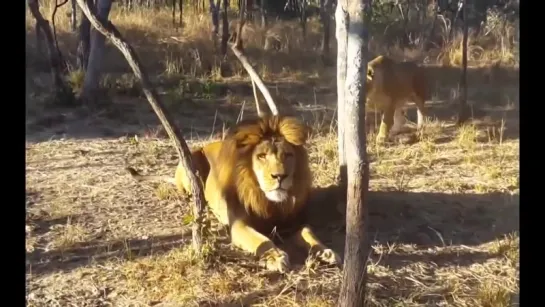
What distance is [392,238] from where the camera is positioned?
15.9ft

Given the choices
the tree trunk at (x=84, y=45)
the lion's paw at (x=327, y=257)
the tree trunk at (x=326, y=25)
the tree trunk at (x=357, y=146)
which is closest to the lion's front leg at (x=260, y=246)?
the lion's paw at (x=327, y=257)

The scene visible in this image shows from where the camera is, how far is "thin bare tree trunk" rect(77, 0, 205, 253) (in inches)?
167

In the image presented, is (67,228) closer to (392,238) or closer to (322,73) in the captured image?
(392,238)

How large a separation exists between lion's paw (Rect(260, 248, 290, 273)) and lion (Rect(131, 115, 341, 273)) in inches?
0.5

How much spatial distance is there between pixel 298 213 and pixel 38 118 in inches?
170

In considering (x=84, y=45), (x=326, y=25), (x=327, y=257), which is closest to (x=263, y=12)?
(x=326, y=25)

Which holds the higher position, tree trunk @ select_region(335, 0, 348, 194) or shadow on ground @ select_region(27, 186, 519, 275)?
tree trunk @ select_region(335, 0, 348, 194)

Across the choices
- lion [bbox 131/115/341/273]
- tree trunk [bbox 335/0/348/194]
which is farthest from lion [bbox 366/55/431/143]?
lion [bbox 131/115/341/273]

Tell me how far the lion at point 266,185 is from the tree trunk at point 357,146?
802 millimetres

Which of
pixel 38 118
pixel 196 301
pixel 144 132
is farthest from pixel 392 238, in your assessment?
pixel 38 118

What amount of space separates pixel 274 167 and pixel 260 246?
1.43 ft

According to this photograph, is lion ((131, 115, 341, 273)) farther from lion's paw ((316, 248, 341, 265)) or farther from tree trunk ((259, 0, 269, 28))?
tree trunk ((259, 0, 269, 28))

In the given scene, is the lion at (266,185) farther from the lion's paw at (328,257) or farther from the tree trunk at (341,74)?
the tree trunk at (341,74)

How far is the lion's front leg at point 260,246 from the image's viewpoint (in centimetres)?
430
